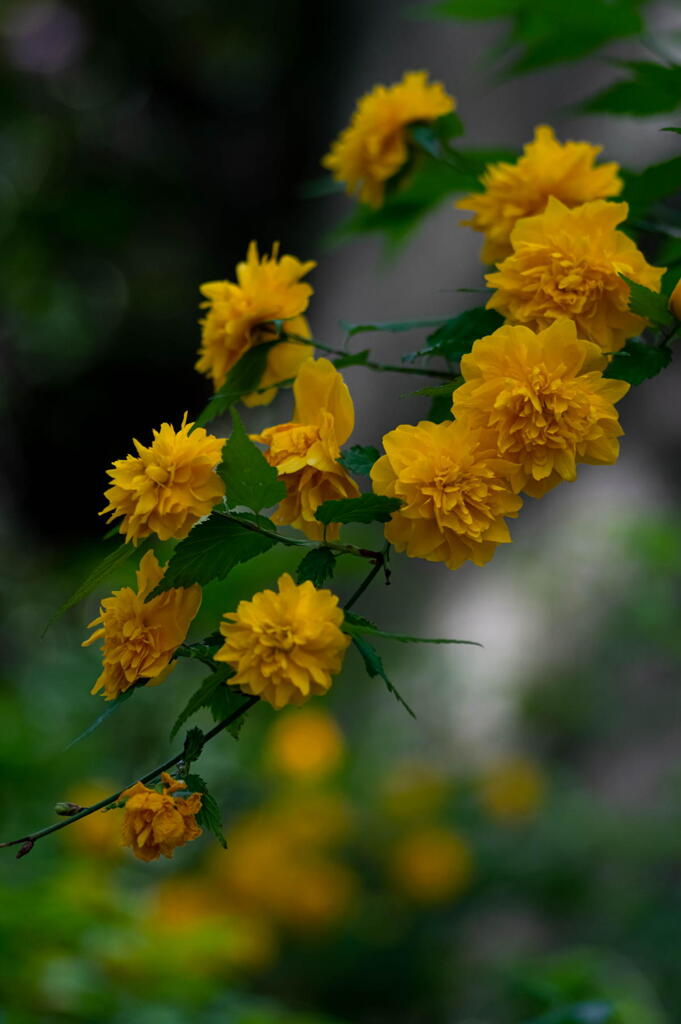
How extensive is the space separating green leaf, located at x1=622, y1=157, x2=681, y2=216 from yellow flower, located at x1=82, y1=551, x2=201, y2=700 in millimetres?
363

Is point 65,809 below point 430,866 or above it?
above

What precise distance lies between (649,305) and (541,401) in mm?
84

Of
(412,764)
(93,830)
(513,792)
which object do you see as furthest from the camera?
(412,764)

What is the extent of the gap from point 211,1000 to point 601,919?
1.37 metres

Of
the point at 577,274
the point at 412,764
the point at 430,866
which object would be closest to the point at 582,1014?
the point at 577,274

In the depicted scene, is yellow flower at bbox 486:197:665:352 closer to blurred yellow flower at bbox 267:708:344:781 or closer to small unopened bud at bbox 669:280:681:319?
small unopened bud at bbox 669:280:681:319

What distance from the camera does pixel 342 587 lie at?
114 inches

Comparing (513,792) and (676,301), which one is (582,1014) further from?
(513,792)

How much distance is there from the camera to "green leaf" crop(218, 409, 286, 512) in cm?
47

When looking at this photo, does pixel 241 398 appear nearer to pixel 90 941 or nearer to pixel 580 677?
pixel 90 941

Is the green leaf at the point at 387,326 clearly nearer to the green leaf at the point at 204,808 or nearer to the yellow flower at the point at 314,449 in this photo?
the yellow flower at the point at 314,449

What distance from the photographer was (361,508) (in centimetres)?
47

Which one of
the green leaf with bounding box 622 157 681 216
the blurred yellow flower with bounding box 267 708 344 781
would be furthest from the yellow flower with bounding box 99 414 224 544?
the blurred yellow flower with bounding box 267 708 344 781

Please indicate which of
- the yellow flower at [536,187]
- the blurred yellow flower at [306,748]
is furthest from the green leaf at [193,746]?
the blurred yellow flower at [306,748]
